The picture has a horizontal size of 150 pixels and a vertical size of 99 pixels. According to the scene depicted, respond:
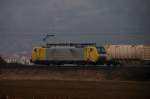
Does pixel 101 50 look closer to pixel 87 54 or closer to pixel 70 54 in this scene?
pixel 87 54

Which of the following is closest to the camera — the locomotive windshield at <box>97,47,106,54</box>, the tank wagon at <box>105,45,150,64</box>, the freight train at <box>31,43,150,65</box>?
the tank wagon at <box>105,45,150,64</box>

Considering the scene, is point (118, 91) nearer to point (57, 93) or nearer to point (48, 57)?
point (57, 93)

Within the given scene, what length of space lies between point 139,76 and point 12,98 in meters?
19.9

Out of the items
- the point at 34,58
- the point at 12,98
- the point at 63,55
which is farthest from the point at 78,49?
the point at 12,98

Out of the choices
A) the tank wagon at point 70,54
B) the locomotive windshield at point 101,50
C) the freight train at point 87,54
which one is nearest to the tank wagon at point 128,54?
the freight train at point 87,54

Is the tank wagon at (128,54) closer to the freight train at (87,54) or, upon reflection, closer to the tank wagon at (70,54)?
the freight train at (87,54)

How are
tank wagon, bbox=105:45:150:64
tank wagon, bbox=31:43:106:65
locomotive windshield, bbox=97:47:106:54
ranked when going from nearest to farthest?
tank wagon, bbox=105:45:150:64 < tank wagon, bbox=31:43:106:65 < locomotive windshield, bbox=97:47:106:54

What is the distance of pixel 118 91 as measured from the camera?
26.3 metres

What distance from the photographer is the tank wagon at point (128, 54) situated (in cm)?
5003

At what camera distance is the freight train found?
51.7m

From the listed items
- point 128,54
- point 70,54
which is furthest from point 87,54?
point 128,54

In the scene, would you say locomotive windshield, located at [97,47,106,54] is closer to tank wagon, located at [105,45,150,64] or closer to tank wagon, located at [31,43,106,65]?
tank wagon, located at [31,43,106,65]

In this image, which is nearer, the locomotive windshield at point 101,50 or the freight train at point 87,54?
the freight train at point 87,54

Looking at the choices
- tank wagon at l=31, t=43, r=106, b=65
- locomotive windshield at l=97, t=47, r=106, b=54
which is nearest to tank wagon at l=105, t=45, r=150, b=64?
locomotive windshield at l=97, t=47, r=106, b=54
